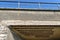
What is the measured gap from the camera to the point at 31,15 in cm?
365

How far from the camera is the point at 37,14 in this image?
3658mm

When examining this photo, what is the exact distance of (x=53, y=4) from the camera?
12.4 feet

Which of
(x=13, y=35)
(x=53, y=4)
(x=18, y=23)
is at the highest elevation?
(x=53, y=4)

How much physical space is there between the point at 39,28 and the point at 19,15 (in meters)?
0.56

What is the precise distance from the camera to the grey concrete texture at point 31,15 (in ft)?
11.9

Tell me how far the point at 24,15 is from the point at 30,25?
30 centimetres

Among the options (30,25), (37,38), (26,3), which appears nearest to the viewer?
(30,25)

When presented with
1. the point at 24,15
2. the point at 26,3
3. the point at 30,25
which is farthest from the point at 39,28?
the point at 26,3

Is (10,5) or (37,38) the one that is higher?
(10,5)

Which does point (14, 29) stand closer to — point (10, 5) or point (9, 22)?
point (9, 22)

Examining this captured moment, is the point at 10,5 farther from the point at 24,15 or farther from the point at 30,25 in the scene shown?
the point at 30,25

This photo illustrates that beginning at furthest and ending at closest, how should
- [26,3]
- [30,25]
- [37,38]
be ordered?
[37,38] < [26,3] < [30,25]

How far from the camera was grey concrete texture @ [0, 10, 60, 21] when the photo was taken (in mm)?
3613

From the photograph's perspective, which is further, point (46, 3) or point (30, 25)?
point (46, 3)
